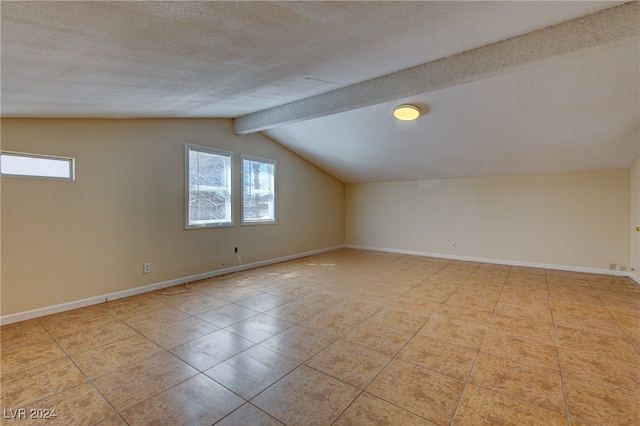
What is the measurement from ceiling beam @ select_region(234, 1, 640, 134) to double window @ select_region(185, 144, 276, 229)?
1853 mm

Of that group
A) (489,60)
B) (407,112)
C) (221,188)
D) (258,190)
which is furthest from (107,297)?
(489,60)

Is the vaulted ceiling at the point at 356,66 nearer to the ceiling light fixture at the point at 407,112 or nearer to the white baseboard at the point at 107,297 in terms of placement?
the ceiling light fixture at the point at 407,112

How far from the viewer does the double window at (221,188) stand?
14.4ft

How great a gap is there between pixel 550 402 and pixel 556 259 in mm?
4593

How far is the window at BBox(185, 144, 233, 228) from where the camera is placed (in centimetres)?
434

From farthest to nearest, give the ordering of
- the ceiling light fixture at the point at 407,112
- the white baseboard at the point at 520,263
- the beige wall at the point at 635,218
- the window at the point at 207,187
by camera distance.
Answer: the white baseboard at the point at 520,263 → the window at the point at 207,187 → the beige wall at the point at 635,218 → the ceiling light fixture at the point at 407,112

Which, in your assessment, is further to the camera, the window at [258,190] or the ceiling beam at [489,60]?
the window at [258,190]

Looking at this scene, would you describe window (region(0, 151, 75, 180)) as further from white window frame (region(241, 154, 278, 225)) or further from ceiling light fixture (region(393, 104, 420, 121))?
ceiling light fixture (region(393, 104, 420, 121))

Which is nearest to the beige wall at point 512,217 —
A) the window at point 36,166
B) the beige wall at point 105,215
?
the beige wall at point 105,215

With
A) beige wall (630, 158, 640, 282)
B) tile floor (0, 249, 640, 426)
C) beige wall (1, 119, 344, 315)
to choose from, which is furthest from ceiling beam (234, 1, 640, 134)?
beige wall (630, 158, 640, 282)

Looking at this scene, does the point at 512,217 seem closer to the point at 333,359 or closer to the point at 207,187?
the point at 333,359

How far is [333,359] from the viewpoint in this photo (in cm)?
219

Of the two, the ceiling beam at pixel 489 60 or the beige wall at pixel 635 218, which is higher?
the ceiling beam at pixel 489 60

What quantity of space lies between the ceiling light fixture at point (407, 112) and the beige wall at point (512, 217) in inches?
121
